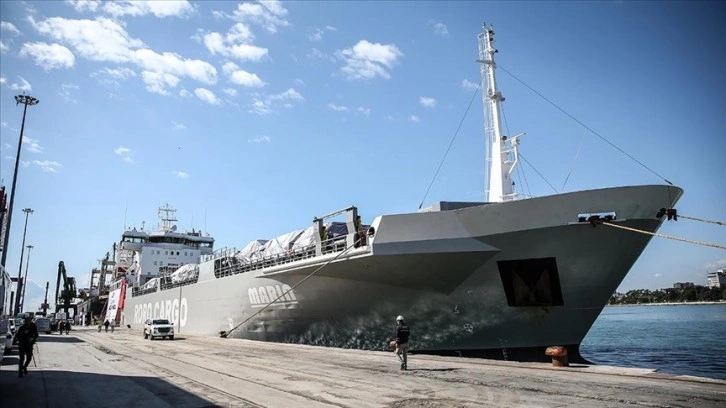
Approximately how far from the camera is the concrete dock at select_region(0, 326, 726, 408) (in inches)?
264

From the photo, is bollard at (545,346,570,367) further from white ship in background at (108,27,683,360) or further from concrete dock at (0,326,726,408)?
white ship in background at (108,27,683,360)

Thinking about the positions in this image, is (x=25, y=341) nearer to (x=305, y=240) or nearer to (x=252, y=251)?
(x=305, y=240)

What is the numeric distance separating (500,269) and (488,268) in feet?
1.05

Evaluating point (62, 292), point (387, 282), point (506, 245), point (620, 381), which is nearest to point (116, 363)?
point (387, 282)

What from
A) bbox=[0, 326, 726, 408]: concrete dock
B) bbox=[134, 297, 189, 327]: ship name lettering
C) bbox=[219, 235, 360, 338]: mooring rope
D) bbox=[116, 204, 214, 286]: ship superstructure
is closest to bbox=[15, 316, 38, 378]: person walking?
bbox=[0, 326, 726, 408]: concrete dock

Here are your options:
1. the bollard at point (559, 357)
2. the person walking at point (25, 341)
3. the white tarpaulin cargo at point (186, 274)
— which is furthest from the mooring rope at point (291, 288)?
the person walking at point (25, 341)

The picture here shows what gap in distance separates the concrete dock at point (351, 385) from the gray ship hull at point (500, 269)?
5.45 ft

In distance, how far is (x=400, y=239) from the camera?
12828 millimetres

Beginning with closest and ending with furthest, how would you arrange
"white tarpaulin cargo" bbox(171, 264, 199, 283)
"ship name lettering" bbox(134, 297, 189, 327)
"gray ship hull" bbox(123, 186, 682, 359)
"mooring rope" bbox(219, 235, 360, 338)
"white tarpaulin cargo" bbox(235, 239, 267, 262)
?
"gray ship hull" bbox(123, 186, 682, 359) < "mooring rope" bbox(219, 235, 360, 338) < "white tarpaulin cargo" bbox(235, 239, 267, 262) < "white tarpaulin cargo" bbox(171, 264, 199, 283) < "ship name lettering" bbox(134, 297, 189, 327)

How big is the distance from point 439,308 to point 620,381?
5841mm

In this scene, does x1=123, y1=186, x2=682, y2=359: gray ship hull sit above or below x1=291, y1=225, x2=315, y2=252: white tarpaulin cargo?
below

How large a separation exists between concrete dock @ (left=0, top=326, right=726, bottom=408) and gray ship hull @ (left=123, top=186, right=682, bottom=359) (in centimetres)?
166

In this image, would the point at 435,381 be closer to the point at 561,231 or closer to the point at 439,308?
the point at 439,308

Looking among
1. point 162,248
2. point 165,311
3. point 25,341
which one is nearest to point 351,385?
point 25,341
